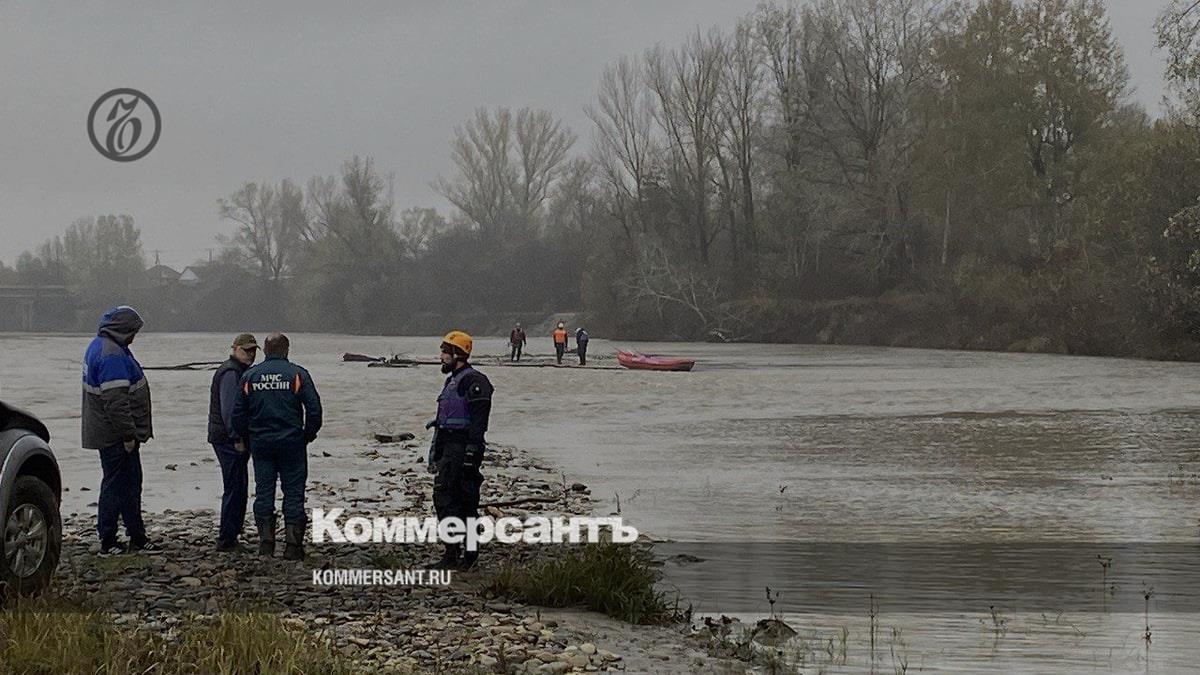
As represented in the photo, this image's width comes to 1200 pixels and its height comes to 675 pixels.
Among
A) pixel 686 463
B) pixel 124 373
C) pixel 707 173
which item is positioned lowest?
pixel 686 463

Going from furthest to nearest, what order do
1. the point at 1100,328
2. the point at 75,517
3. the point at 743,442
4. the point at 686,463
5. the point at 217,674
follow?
the point at 1100,328, the point at 743,442, the point at 686,463, the point at 75,517, the point at 217,674

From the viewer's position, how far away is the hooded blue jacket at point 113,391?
417 inches

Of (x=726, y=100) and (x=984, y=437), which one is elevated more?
(x=726, y=100)

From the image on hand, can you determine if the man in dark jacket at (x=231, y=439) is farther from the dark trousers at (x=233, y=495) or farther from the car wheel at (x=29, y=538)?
the car wheel at (x=29, y=538)

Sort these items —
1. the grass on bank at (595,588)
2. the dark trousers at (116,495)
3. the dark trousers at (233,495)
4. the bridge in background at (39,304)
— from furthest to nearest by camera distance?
the bridge in background at (39,304) → the dark trousers at (233,495) → the dark trousers at (116,495) → the grass on bank at (595,588)

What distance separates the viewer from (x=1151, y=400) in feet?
112

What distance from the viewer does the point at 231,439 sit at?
10891 mm

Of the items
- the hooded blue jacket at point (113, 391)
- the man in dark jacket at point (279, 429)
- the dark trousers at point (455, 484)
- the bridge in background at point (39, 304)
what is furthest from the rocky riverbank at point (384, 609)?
the bridge in background at point (39, 304)

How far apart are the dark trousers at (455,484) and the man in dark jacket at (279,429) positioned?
3.39 ft

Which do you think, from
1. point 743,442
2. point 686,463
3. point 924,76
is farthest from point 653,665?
point 924,76

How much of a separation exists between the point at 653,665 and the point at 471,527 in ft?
9.65

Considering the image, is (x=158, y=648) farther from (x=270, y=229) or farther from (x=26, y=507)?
(x=270, y=229)

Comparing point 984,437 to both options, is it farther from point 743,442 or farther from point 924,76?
point 924,76

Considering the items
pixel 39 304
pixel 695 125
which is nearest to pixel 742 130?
pixel 695 125
